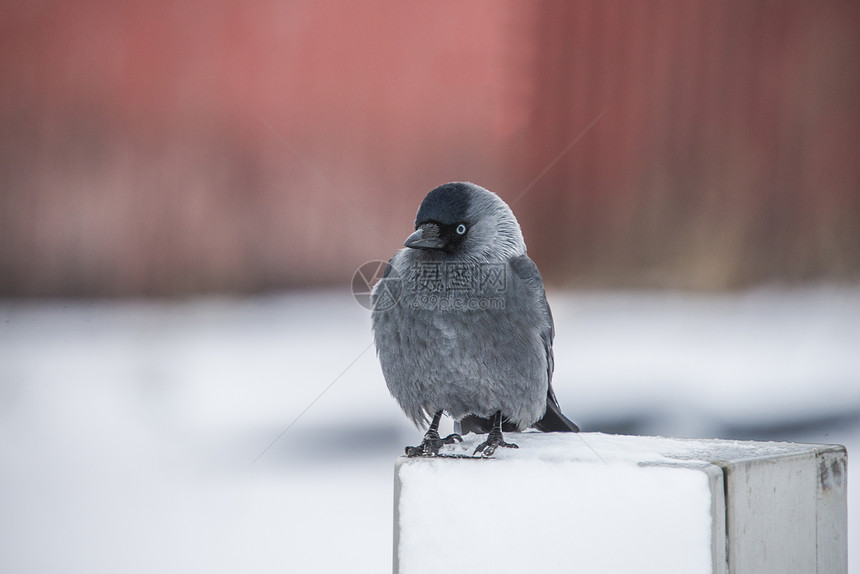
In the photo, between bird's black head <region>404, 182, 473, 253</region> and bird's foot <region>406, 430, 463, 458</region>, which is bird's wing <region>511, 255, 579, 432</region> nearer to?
bird's black head <region>404, 182, 473, 253</region>

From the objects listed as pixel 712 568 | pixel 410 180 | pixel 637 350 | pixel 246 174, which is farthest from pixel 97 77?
pixel 712 568

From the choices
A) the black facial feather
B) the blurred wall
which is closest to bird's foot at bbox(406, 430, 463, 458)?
the black facial feather

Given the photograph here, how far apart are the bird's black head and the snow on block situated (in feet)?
1.53

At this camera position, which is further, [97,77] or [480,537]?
[97,77]

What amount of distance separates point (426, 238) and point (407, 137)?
0.85m

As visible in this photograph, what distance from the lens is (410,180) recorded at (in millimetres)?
2293

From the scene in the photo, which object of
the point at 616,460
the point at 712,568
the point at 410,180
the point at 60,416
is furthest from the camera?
the point at 410,180

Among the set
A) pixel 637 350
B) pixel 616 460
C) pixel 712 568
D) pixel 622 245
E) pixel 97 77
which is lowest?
pixel 712 568

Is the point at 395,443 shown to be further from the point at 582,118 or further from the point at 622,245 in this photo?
the point at 582,118

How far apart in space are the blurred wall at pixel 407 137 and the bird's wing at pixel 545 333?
0.68 metres

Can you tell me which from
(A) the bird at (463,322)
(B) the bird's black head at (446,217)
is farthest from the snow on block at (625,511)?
(B) the bird's black head at (446,217)

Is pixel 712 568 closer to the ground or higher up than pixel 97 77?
closer to the ground

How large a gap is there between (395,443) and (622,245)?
3.10 feet

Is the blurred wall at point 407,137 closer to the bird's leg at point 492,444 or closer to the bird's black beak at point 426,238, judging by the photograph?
the bird's black beak at point 426,238
